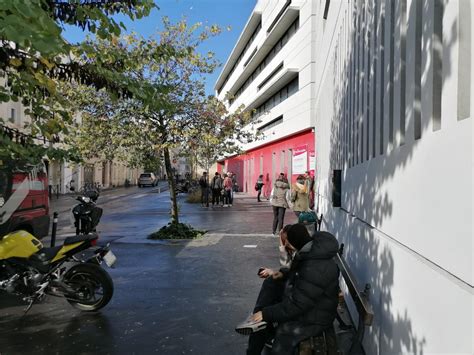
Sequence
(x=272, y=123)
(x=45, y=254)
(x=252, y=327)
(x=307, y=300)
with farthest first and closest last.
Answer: (x=272, y=123), (x=45, y=254), (x=252, y=327), (x=307, y=300)

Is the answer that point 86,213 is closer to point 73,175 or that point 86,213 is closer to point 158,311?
point 158,311

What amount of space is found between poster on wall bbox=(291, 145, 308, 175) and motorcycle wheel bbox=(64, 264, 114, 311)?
17.5 meters

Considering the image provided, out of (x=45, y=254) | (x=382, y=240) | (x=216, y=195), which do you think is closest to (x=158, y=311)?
(x=45, y=254)

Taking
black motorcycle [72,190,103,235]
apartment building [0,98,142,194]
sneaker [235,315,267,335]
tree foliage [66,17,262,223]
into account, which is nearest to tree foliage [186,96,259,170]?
→ tree foliage [66,17,262,223]

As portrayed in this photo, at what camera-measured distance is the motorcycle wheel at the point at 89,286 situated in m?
5.29

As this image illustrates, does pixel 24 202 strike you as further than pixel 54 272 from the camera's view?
Yes

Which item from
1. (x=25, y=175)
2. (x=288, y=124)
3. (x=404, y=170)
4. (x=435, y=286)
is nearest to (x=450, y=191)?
(x=435, y=286)

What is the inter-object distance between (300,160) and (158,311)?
60.4ft

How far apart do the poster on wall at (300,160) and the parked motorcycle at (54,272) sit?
17.5 meters

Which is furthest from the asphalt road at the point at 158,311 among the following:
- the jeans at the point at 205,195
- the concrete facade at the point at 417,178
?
the jeans at the point at 205,195

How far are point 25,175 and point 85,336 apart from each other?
429 cm

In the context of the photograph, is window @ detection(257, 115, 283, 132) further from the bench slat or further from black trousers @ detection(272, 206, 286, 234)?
the bench slat

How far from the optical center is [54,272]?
17.2 ft

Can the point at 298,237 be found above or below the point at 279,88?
below
